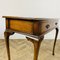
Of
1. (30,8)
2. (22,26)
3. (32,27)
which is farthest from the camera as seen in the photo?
(30,8)

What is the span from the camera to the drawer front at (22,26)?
3.48 feet

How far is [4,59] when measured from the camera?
170cm

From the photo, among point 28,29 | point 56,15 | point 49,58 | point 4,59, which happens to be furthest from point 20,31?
point 56,15

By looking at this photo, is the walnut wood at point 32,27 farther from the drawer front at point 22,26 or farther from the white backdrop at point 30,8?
the white backdrop at point 30,8

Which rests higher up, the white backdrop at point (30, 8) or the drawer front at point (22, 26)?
the white backdrop at point (30, 8)

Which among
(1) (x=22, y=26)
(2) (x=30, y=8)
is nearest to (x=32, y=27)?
(1) (x=22, y=26)

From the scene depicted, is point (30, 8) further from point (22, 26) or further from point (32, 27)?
point (32, 27)

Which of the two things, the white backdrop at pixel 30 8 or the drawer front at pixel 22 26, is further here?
the white backdrop at pixel 30 8

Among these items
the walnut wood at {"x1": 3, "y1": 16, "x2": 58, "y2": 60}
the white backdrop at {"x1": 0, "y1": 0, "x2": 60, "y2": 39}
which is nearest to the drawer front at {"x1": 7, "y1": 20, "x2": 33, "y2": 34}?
the walnut wood at {"x1": 3, "y1": 16, "x2": 58, "y2": 60}

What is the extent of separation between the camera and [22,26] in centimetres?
114

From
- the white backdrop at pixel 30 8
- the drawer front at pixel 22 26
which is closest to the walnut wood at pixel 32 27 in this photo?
the drawer front at pixel 22 26

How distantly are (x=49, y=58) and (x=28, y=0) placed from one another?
1.45m

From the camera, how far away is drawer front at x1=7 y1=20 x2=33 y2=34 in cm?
106

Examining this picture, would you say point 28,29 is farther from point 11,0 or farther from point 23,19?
point 11,0
